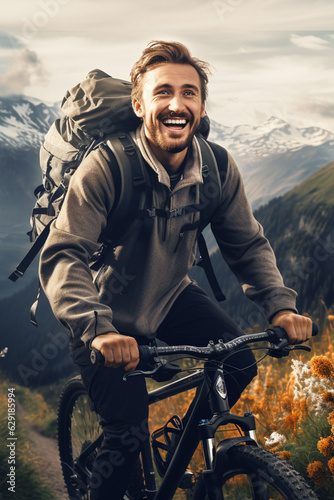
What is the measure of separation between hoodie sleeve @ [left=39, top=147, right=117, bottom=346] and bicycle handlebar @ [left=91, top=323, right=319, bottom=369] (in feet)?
0.80

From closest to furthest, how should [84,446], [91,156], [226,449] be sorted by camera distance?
[226,449] < [91,156] < [84,446]

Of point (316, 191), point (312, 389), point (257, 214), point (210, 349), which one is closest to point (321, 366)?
point (210, 349)

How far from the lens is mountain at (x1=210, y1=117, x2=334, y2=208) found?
392 inches

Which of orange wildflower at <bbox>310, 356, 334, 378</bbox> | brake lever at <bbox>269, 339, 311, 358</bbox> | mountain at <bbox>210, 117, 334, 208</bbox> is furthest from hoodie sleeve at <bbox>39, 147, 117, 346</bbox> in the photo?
mountain at <bbox>210, 117, 334, 208</bbox>

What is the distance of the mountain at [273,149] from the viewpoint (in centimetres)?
995

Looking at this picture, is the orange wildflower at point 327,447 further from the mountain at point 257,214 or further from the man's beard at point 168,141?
the mountain at point 257,214

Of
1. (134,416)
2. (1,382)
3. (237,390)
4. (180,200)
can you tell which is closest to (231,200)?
(180,200)

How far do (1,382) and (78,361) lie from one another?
4709 millimetres

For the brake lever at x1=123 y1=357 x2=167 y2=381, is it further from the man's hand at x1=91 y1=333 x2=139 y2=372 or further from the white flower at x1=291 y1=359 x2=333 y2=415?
the white flower at x1=291 y1=359 x2=333 y2=415

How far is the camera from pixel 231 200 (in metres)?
3.68

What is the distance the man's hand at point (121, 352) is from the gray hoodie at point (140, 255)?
145 mm

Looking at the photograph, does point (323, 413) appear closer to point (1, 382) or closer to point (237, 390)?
point (237, 390)

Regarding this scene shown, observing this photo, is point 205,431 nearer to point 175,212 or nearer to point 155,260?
point 155,260

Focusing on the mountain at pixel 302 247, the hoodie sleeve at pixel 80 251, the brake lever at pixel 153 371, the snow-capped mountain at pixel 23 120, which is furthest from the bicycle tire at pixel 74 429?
the snow-capped mountain at pixel 23 120
